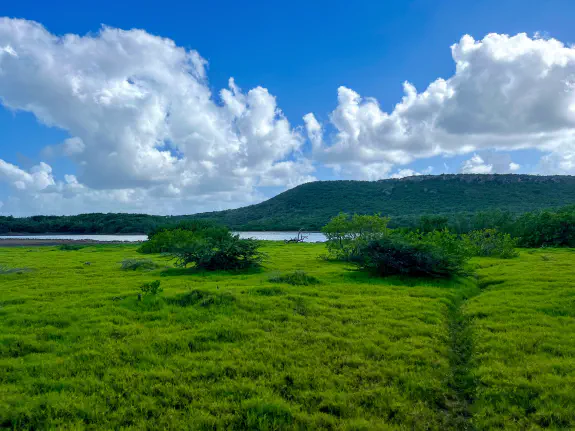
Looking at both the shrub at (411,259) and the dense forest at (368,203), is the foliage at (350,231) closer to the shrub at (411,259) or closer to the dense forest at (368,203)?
the shrub at (411,259)

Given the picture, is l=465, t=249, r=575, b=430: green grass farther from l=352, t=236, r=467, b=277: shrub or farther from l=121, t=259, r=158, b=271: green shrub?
l=121, t=259, r=158, b=271: green shrub

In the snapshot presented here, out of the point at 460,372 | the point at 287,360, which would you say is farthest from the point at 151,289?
the point at 460,372

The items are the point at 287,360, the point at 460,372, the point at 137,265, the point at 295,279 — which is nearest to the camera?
the point at 460,372

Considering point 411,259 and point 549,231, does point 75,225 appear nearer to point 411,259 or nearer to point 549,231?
point 549,231

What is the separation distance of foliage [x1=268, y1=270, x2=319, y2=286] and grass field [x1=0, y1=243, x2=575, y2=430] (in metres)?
1.76

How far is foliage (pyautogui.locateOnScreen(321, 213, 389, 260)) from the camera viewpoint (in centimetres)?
2653

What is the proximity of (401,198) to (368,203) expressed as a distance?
13.7 metres

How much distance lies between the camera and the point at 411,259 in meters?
18.2

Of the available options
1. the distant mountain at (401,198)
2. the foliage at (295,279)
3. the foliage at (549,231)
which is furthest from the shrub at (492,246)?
the distant mountain at (401,198)

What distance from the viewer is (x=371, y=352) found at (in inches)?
351

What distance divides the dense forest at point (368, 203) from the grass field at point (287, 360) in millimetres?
74112

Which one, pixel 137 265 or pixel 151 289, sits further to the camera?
pixel 137 265

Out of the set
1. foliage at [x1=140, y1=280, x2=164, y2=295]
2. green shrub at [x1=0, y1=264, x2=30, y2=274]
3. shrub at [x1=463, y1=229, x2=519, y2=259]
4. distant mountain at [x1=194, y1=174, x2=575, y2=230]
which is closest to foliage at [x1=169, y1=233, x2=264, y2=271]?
foliage at [x1=140, y1=280, x2=164, y2=295]

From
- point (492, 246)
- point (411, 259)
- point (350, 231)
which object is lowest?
point (492, 246)
